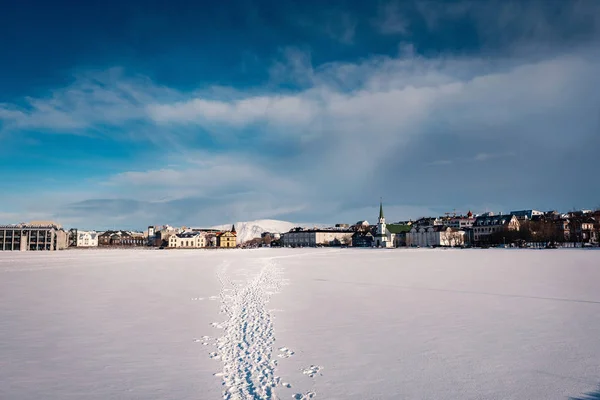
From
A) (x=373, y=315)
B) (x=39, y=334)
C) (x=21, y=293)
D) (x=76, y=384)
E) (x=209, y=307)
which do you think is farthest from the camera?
(x=21, y=293)

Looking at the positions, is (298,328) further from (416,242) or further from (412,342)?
(416,242)

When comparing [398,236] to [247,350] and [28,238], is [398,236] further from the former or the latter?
[247,350]

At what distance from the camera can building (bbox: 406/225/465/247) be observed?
536ft

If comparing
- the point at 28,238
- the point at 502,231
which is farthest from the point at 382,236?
the point at 28,238

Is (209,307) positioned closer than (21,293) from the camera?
Yes

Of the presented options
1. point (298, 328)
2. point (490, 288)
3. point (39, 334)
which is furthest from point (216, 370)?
point (490, 288)

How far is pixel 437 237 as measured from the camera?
543 ft

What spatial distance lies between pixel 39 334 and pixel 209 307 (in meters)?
6.24

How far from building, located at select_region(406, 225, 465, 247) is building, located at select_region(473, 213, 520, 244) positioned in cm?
555

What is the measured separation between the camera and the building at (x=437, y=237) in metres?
163

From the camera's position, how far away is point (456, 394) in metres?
7.62

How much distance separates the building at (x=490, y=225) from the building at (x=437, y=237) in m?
5.55

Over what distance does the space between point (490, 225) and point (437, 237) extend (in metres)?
20.5

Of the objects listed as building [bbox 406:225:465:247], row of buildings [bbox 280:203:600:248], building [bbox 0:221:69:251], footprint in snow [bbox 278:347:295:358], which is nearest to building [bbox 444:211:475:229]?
row of buildings [bbox 280:203:600:248]
